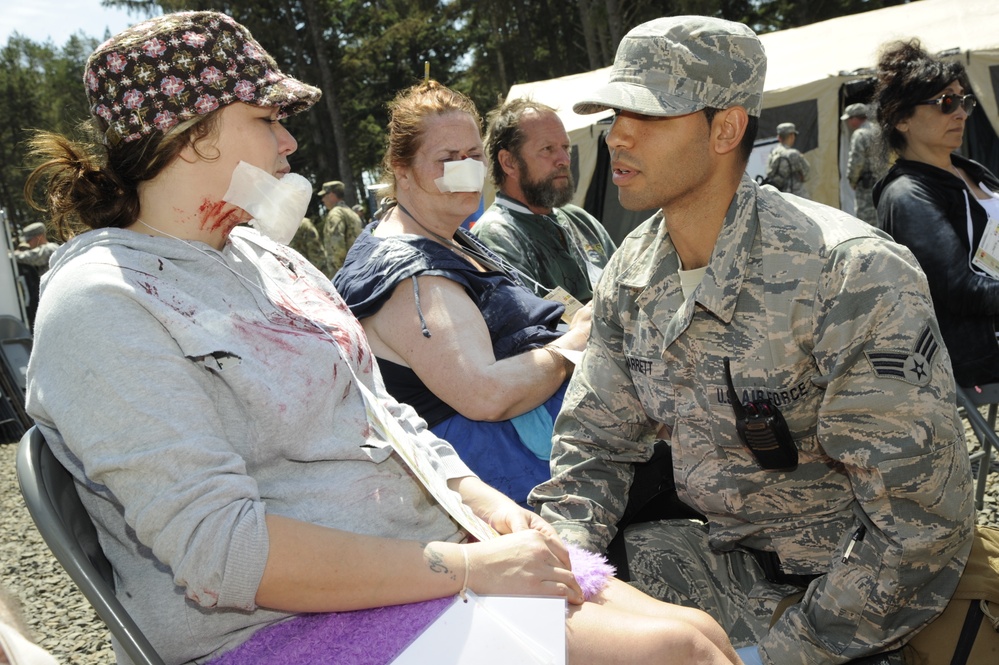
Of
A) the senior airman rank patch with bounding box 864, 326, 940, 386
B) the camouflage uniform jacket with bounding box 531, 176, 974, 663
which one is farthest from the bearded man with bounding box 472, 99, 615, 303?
the senior airman rank patch with bounding box 864, 326, 940, 386

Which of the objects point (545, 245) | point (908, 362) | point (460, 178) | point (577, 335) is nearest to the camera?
point (908, 362)

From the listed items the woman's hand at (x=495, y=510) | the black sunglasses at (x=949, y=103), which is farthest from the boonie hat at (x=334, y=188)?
the woman's hand at (x=495, y=510)

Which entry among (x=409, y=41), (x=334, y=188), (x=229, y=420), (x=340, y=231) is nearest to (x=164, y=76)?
(x=229, y=420)

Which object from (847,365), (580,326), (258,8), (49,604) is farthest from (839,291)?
(258,8)

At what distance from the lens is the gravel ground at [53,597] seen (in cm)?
366

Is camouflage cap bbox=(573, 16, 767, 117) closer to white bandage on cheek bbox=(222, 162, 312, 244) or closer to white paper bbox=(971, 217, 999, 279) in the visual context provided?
white bandage on cheek bbox=(222, 162, 312, 244)

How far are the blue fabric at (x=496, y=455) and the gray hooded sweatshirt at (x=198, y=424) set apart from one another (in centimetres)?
67

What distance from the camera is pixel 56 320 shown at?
1357 millimetres

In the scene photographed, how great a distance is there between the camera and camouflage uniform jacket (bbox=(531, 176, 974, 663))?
1.72 metres

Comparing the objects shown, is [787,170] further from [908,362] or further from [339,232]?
[908,362]

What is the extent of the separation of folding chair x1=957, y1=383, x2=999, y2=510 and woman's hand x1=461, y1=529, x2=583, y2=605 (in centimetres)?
222

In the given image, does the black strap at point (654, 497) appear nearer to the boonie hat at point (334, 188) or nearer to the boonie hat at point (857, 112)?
the boonie hat at point (857, 112)

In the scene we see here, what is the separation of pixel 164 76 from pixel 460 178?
1395 mm

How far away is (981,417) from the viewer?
3137mm
